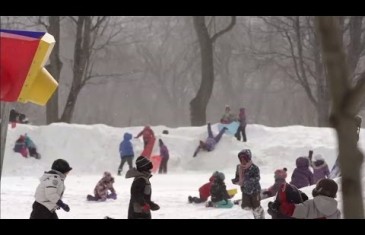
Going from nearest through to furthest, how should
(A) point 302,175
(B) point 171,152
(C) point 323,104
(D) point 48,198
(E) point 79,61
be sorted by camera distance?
(D) point 48,198 < (A) point 302,175 < (B) point 171,152 < (E) point 79,61 < (C) point 323,104

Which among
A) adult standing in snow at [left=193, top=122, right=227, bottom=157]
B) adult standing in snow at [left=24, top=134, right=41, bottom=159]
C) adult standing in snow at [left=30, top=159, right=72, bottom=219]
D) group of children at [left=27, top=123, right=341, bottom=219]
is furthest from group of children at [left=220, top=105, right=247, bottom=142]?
adult standing in snow at [left=30, top=159, right=72, bottom=219]

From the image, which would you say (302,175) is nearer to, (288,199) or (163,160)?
(288,199)

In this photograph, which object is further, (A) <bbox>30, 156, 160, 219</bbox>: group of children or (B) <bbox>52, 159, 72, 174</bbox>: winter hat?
(B) <bbox>52, 159, 72, 174</bbox>: winter hat

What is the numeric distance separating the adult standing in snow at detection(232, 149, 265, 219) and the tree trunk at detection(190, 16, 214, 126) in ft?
55.9

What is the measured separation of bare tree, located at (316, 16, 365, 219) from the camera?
89.7 inches

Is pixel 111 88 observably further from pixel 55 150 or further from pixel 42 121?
pixel 55 150

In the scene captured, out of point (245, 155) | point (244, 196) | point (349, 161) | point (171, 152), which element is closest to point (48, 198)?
point (244, 196)

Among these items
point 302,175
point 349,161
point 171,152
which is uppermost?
point 171,152

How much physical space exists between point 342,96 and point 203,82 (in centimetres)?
2502

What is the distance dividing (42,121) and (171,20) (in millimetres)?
15546

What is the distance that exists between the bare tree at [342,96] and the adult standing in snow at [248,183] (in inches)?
277

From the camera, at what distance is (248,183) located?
9766 mm

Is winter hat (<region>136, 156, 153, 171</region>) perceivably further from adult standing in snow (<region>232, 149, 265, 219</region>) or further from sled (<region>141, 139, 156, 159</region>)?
sled (<region>141, 139, 156, 159</region>)
